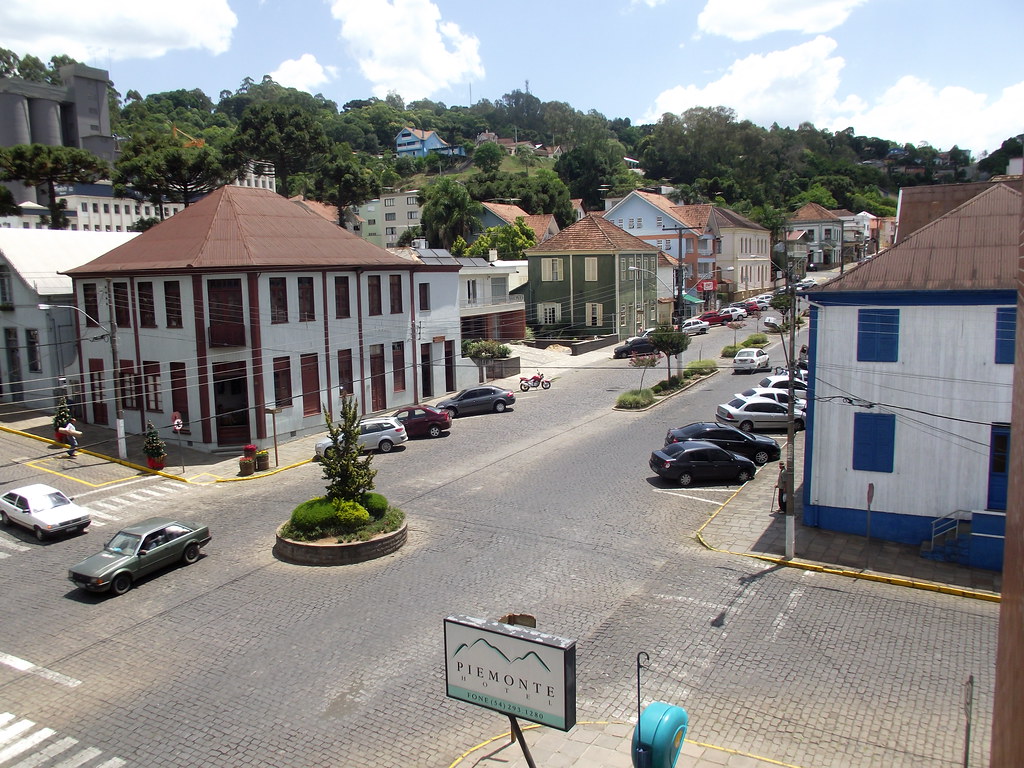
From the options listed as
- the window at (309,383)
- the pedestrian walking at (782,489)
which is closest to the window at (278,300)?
the window at (309,383)

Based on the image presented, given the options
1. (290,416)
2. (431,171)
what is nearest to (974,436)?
(290,416)

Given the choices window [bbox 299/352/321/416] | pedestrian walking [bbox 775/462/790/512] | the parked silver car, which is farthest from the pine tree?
the parked silver car

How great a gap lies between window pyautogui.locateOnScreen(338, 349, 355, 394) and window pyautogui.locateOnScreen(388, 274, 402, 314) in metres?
3.98

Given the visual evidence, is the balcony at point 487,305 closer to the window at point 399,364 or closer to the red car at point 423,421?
the window at point 399,364

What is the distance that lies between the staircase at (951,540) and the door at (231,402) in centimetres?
2506

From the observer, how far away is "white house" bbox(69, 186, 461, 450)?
108 ft

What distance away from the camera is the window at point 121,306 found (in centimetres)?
3478

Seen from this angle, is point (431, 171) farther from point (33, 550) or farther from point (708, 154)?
point (33, 550)

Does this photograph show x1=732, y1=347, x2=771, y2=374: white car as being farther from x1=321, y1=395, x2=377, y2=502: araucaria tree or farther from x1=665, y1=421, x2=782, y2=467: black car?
x1=321, y1=395, x2=377, y2=502: araucaria tree

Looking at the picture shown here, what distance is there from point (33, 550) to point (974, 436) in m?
25.6

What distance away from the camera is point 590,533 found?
22.5 meters

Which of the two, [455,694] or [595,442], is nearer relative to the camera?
[455,694]

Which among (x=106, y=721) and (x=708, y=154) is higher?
(x=708, y=154)

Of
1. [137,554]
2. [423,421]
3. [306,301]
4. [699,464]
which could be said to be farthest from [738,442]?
[137,554]
